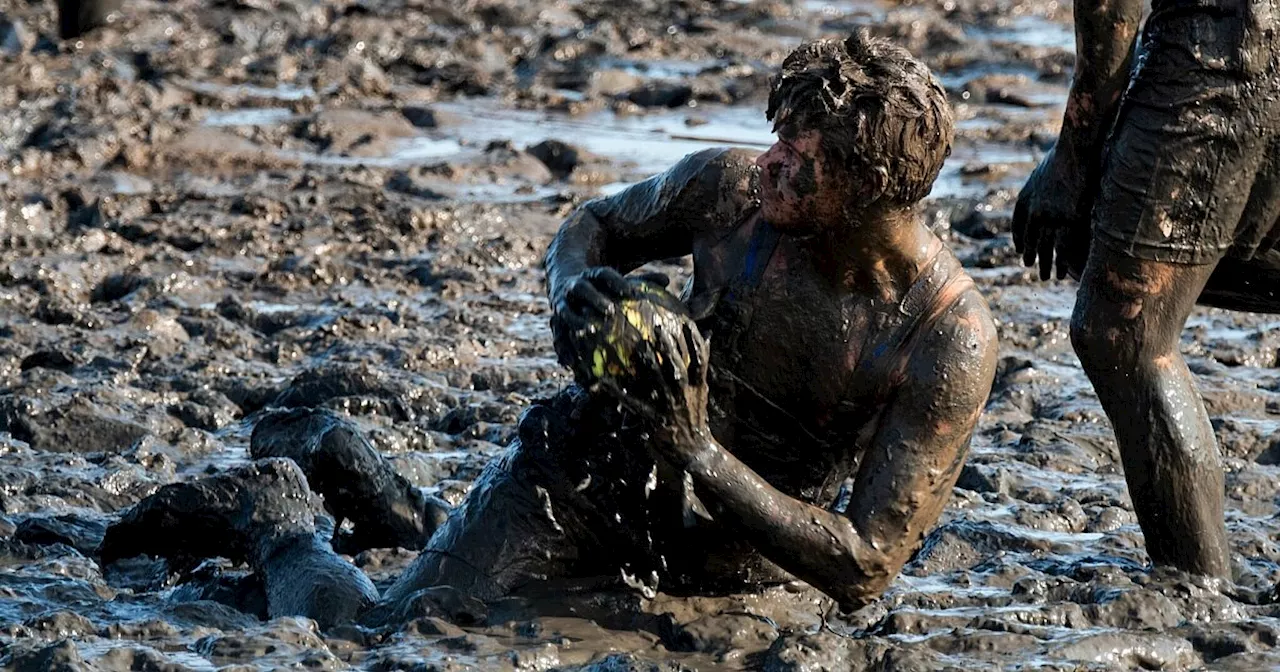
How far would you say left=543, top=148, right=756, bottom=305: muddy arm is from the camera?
413 cm

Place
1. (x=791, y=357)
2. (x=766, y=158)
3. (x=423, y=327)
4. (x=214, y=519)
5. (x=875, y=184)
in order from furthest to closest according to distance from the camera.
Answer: (x=423, y=327)
(x=214, y=519)
(x=791, y=357)
(x=766, y=158)
(x=875, y=184)

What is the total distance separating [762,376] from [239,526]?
1.50m

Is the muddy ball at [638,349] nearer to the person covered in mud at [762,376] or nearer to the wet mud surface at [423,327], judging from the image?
the person covered in mud at [762,376]

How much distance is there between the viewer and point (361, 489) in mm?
4891

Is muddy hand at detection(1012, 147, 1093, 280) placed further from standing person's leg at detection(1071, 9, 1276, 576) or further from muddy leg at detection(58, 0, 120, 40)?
muddy leg at detection(58, 0, 120, 40)

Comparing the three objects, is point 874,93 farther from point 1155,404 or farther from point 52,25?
point 52,25

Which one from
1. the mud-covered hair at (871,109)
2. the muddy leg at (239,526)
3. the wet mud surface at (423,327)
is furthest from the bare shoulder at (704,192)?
the muddy leg at (239,526)

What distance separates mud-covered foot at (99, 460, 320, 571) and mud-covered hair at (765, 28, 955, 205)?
176cm

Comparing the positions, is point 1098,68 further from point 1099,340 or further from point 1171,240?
point 1099,340

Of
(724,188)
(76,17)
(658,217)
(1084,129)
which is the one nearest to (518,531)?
(658,217)

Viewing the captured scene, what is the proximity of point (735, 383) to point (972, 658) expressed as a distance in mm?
866

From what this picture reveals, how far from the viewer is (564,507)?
4.23 metres

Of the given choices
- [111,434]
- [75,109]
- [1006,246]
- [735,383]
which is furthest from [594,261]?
[75,109]

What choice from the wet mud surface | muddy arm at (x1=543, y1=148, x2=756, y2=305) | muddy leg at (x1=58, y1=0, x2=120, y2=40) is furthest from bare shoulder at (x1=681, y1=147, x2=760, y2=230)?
muddy leg at (x1=58, y1=0, x2=120, y2=40)
